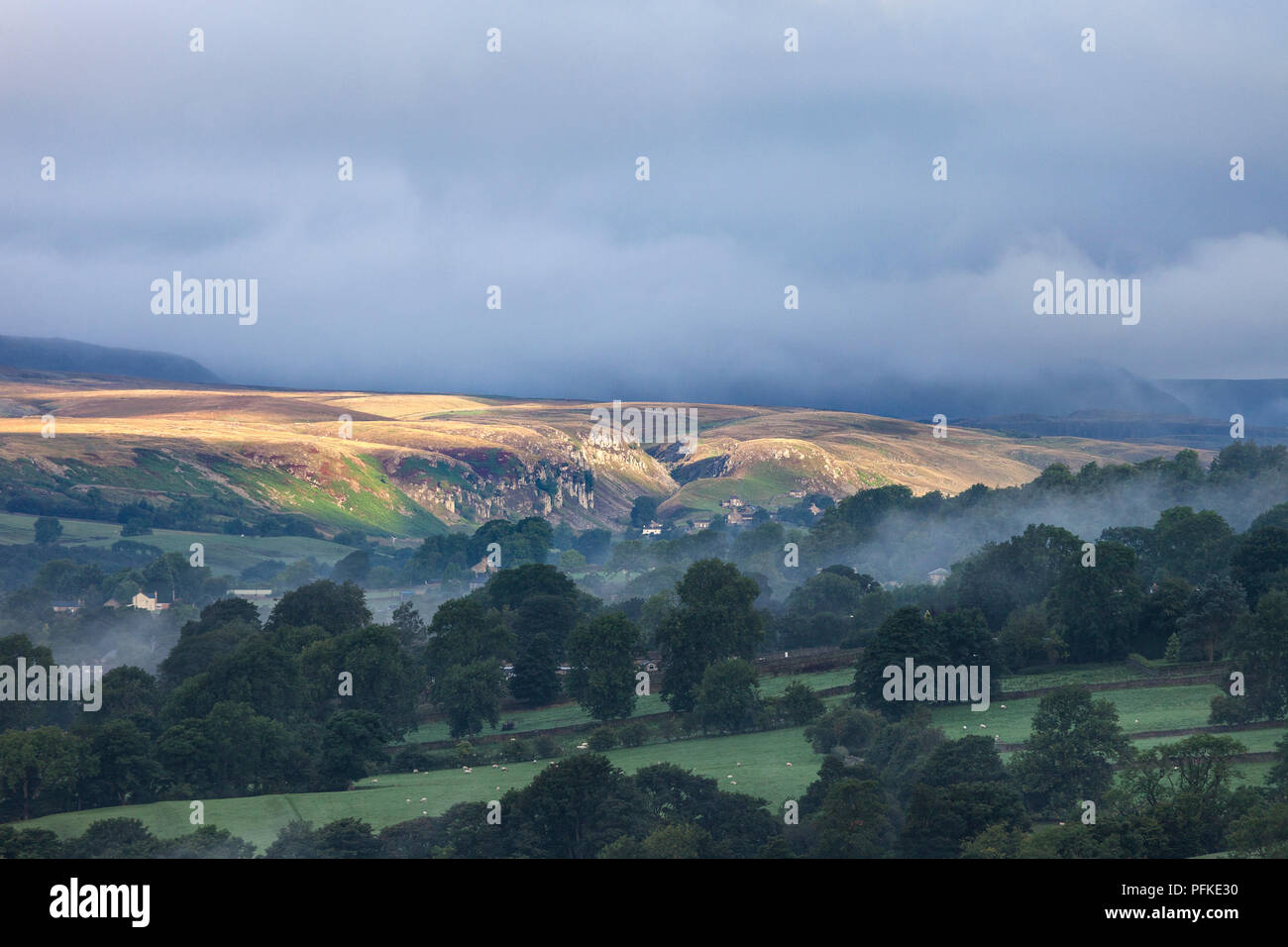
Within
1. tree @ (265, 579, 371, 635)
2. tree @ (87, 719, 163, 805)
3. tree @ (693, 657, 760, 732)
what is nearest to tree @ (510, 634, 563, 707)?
tree @ (693, 657, 760, 732)

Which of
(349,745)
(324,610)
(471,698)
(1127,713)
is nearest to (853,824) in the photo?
(1127,713)

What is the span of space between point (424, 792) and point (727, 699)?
80.7 ft

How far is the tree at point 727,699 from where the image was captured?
87.6 metres

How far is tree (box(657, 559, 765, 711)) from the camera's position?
317 ft

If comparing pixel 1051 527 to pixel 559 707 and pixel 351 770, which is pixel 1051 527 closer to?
pixel 559 707

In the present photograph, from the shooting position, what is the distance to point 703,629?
102 meters

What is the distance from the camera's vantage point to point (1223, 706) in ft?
234

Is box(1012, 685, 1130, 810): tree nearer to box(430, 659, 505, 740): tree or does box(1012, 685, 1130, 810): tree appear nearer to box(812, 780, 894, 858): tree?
box(812, 780, 894, 858): tree

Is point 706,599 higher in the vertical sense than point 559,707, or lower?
higher

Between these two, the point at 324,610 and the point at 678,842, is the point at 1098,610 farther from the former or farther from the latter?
the point at 324,610

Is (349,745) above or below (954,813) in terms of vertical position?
below

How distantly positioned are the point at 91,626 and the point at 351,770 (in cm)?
8068

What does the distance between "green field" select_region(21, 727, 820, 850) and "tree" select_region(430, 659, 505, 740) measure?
36.7ft
